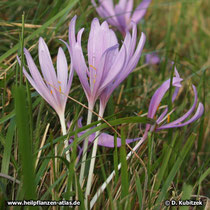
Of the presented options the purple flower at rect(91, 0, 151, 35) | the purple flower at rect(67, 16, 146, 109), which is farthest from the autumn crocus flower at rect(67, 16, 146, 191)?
the purple flower at rect(91, 0, 151, 35)

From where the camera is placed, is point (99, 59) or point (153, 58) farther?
point (153, 58)

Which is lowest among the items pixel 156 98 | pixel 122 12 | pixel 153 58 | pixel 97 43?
pixel 156 98

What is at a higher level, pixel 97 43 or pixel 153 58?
pixel 153 58

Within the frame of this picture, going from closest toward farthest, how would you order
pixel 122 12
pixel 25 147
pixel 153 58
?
pixel 25 147, pixel 122 12, pixel 153 58

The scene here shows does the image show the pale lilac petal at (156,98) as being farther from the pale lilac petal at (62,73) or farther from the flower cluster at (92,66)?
the pale lilac petal at (62,73)

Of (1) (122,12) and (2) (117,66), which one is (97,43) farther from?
(1) (122,12)

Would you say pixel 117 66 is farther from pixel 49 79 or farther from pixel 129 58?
pixel 49 79

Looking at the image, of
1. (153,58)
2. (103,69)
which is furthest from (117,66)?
(153,58)

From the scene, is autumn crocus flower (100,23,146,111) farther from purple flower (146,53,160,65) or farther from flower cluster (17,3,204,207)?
purple flower (146,53,160,65)

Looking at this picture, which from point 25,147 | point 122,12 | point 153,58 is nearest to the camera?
point 25,147

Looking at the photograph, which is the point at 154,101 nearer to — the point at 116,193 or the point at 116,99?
the point at 116,193
